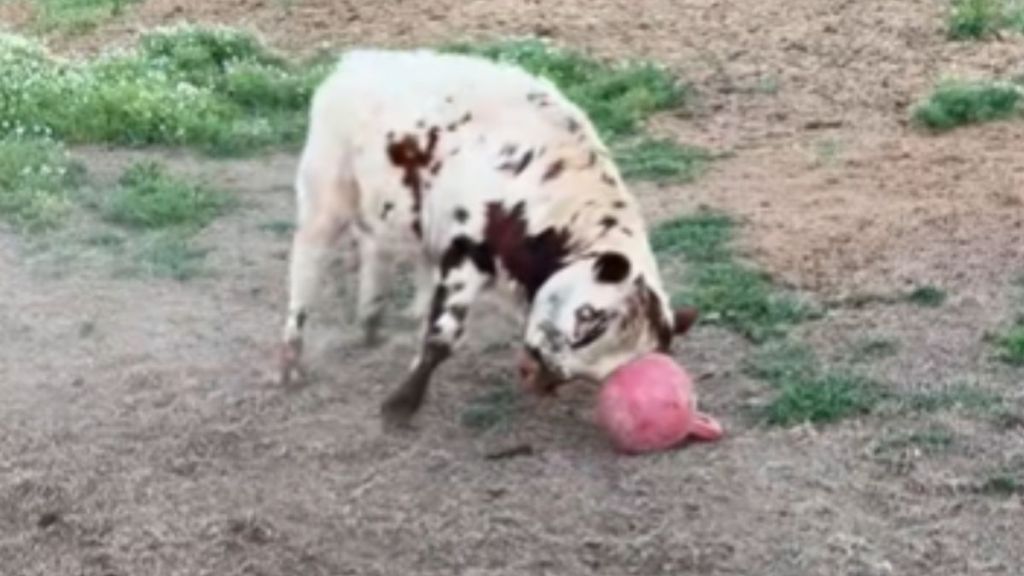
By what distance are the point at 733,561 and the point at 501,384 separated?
4.63 feet

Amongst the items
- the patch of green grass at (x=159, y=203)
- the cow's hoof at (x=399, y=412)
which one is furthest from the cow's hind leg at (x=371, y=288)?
the patch of green grass at (x=159, y=203)

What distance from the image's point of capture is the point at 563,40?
11336mm

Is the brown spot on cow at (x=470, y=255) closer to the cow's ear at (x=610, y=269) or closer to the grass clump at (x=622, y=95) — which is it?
the cow's ear at (x=610, y=269)

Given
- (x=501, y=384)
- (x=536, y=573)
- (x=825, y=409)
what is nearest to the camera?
(x=536, y=573)

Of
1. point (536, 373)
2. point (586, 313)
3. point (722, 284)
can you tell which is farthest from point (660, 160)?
point (586, 313)

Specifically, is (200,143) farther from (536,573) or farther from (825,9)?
(536,573)

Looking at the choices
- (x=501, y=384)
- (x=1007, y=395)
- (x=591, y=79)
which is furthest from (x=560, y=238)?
(x=591, y=79)

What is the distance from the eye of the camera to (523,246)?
5930mm

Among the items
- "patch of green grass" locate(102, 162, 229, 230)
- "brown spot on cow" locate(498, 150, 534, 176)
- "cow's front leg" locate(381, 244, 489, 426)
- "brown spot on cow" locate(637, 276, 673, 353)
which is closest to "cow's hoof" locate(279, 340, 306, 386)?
"cow's front leg" locate(381, 244, 489, 426)

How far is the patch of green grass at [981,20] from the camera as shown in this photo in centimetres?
1080

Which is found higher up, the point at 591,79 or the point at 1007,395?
the point at 1007,395

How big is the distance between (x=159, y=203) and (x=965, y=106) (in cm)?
339

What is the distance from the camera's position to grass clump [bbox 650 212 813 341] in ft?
22.6

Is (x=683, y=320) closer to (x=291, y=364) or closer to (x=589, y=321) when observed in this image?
(x=589, y=321)
